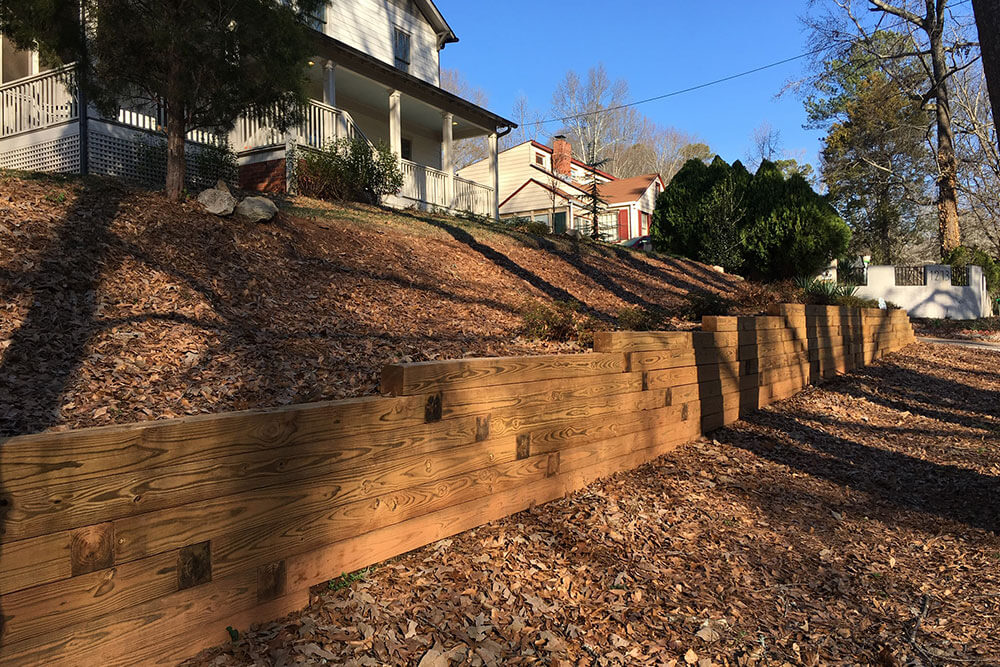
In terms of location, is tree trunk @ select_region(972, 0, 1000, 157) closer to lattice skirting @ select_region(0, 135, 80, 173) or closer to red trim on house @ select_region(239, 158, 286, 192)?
Answer: red trim on house @ select_region(239, 158, 286, 192)

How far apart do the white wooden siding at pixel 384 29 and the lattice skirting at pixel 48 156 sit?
28.9ft

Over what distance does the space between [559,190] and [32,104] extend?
23.5m

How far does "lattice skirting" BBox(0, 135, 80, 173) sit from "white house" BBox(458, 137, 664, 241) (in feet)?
66.6

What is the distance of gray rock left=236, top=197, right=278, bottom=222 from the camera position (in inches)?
267

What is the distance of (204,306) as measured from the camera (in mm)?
4680

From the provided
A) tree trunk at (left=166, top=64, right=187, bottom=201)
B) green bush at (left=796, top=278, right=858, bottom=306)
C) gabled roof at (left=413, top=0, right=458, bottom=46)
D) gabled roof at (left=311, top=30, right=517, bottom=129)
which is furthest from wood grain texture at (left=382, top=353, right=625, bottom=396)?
gabled roof at (left=413, top=0, right=458, bottom=46)

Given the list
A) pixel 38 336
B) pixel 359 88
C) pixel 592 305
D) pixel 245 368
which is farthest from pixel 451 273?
pixel 359 88

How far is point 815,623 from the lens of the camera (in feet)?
9.23

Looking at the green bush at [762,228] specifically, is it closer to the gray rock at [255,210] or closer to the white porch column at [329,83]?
the white porch column at [329,83]

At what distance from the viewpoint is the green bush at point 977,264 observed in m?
21.7

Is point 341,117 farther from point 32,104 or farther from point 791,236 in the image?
point 791,236

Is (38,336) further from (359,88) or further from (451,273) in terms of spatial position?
(359,88)

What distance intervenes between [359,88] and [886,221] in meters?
29.7

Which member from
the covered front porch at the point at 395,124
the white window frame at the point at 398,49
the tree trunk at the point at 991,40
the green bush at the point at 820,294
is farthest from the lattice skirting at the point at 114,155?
the white window frame at the point at 398,49
